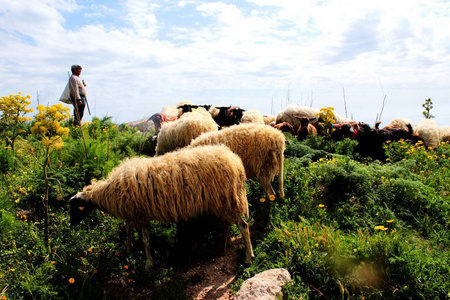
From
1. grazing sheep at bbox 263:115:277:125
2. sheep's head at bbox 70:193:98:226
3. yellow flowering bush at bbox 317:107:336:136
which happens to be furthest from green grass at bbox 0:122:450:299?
grazing sheep at bbox 263:115:277:125

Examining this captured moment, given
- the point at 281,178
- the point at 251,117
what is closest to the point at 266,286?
the point at 281,178

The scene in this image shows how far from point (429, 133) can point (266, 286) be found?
33.8 feet

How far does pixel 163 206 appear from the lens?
4258 millimetres

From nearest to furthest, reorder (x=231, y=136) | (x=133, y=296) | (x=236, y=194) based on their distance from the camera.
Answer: (x=133, y=296) < (x=236, y=194) < (x=231, y=136)

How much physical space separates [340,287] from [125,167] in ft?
10.6

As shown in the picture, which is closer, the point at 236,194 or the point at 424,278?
the point at 424,278

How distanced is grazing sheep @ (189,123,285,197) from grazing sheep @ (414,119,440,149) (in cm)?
790

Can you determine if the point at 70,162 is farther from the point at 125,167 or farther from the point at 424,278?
the point at 424,278

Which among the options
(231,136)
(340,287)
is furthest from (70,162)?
(340,287)

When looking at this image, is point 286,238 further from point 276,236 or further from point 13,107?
point 13,107

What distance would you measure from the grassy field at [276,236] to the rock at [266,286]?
17 centimetres

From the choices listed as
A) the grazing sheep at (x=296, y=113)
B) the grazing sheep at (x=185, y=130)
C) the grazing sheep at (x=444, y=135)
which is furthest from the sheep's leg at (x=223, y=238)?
the grazing sheep at (x=444, y=135)

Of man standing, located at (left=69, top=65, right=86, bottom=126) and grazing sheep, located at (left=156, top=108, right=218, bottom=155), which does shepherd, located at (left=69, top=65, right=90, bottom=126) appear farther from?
grazing sheep, located at (left=156, top=108, right=218, bottom=155)

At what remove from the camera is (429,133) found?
35.7 feet
